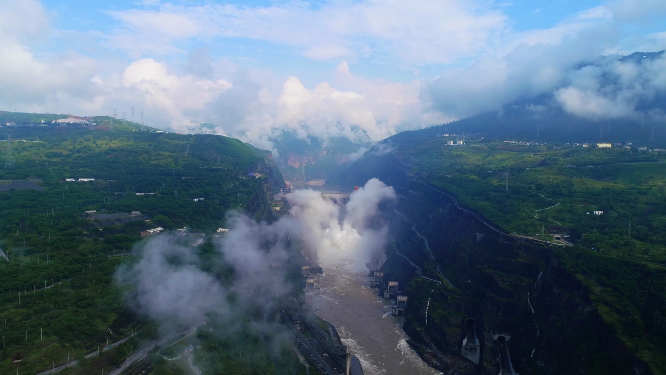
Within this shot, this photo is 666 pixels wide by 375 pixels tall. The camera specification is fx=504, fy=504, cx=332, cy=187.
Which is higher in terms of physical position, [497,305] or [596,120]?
[596,120]

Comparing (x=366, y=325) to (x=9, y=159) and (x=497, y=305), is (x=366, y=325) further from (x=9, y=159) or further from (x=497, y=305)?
(x=9, y=159)

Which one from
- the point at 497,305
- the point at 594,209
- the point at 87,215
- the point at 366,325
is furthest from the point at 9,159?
the point at 594,209

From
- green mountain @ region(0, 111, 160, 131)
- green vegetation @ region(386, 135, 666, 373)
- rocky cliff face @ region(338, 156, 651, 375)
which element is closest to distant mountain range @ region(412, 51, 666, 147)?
green vegetation @ region(386, 135, 666, 373)

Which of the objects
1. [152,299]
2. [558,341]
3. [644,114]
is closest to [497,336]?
[558,341]

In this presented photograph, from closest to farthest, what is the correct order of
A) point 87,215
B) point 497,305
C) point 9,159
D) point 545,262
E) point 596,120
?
point 497,305 → point 545,262 → point 87,215 → point 9,159 → point 596,120

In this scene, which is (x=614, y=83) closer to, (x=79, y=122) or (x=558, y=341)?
(x=558, y=341)
